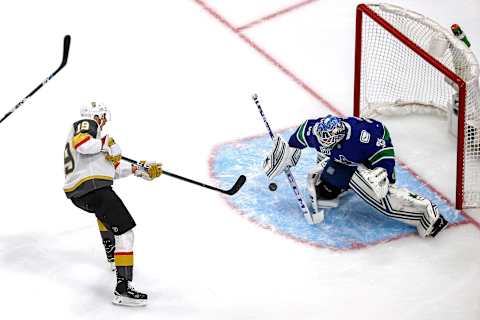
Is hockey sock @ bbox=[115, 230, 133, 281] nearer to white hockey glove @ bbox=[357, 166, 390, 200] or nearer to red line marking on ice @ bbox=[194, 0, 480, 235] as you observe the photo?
white hockey glove @ bbox=[357, 166, 390, 200]

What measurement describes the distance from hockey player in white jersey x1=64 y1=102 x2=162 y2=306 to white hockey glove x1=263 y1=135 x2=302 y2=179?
3.54 ft

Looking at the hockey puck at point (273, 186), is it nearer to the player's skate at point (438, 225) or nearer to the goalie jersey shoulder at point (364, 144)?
the goalie jersey shoulder at point (364, 144)

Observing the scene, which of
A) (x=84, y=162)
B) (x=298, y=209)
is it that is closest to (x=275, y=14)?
(x=298, y=209)

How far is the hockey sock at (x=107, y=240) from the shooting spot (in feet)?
22.3

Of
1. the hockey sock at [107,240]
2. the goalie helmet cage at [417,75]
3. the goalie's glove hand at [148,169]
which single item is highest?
the goalie helmet cage at [417,75]

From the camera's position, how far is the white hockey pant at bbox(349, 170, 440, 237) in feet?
23.7

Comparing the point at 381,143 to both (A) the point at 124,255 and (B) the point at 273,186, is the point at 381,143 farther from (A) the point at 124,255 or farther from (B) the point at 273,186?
(A) the point at 124,255

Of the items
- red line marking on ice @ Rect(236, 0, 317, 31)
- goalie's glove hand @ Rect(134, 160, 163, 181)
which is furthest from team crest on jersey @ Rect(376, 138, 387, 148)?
red line marking on ice @ Rect(236, 0, 317, 31)

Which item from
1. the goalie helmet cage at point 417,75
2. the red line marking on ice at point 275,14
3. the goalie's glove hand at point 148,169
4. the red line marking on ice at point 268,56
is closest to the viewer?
the goalie's glove hand at point 148,169

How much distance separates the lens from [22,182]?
7.64m

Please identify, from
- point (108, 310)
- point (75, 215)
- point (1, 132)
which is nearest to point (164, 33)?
point (1, 132)

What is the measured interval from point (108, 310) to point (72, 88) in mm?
2319

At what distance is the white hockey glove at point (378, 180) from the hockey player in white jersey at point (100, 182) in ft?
4.48

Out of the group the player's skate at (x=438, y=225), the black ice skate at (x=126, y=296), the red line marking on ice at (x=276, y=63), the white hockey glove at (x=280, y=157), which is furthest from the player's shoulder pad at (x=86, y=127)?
the red line marking on ice at (x=276, y=63)
